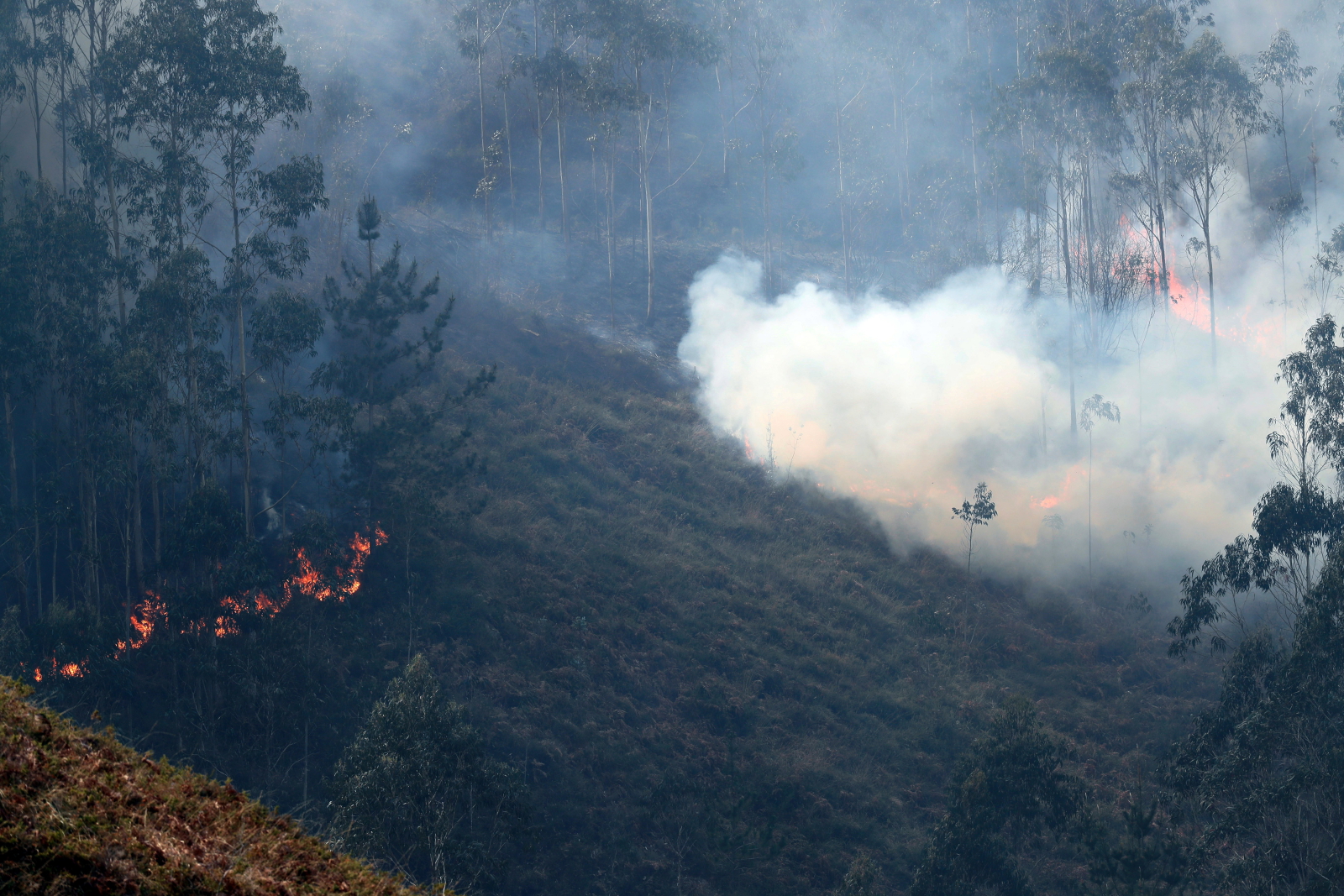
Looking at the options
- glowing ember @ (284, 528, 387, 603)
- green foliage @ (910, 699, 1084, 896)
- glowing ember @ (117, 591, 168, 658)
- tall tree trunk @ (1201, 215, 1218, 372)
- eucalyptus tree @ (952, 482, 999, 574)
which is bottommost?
green foliage @ (910, 699, 1084, 896)

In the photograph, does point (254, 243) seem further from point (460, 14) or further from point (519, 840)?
point (460, 14)

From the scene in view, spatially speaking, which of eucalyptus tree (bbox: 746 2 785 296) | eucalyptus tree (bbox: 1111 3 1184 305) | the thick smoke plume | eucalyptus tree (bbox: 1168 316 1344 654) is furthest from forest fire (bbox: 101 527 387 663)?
eucalyptus tree (bbox: 1111 3 1184 305)

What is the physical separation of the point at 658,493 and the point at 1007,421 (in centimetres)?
1681

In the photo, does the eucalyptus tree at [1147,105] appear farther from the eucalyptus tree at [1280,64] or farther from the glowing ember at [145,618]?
the glowing ember at [145,618]

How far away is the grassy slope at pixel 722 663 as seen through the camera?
21672 millimetres

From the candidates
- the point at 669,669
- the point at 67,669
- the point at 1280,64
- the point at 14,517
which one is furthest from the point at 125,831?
the point at 1280,64

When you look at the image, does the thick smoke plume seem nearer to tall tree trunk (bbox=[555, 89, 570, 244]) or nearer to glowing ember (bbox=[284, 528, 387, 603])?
tall tree trunk (bbox=[555, 89, 570, 244])

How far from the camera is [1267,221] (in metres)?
51.8

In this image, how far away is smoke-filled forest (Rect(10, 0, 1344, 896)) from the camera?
19625 mm

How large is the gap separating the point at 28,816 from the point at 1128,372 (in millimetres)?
50198

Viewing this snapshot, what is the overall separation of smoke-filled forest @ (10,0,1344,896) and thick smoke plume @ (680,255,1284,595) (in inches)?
9.2

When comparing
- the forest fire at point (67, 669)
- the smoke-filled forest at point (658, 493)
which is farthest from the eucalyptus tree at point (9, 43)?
the forest fire at point (67, 669)

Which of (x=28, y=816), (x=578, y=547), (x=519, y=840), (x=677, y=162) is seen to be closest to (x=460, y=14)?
(x=677, y=162)

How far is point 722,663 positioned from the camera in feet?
88.6
